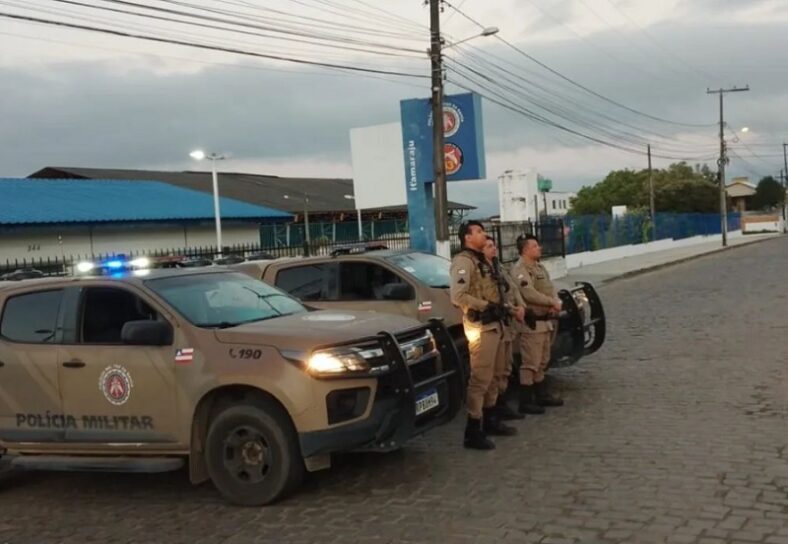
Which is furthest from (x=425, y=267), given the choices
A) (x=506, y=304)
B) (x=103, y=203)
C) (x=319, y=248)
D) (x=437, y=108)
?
(x=103, y=203)

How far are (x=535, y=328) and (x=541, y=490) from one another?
7.71 feet

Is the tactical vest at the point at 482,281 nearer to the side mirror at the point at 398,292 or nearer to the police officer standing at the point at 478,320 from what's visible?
the police officer standing at the point at 478,320

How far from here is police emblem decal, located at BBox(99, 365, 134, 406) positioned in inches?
228

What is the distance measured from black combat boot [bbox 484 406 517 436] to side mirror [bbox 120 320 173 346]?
108 inches

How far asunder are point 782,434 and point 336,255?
4.99 metres

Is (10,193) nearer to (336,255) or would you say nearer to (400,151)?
(400,151)

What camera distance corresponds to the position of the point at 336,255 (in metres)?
9.47

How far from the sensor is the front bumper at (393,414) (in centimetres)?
536

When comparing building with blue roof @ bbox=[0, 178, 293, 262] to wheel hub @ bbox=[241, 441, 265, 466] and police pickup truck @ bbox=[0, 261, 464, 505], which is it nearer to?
police pickup truck @ bbox=[0, 261, 464, 505]

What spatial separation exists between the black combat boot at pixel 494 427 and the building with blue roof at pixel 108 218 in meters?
27.7

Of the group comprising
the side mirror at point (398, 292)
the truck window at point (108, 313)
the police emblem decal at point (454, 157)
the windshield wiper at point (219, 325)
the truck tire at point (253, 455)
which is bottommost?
the truck tire at point (253, 455)

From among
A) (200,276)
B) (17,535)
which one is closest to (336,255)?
(200,276)

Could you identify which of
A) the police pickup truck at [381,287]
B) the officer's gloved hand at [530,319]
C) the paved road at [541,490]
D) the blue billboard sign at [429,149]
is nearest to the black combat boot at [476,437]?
the paved road at [541,490]

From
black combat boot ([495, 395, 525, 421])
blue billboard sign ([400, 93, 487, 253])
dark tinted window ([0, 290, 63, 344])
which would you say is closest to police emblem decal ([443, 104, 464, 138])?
blue billboard sign ([400, 93, 487, 253])
